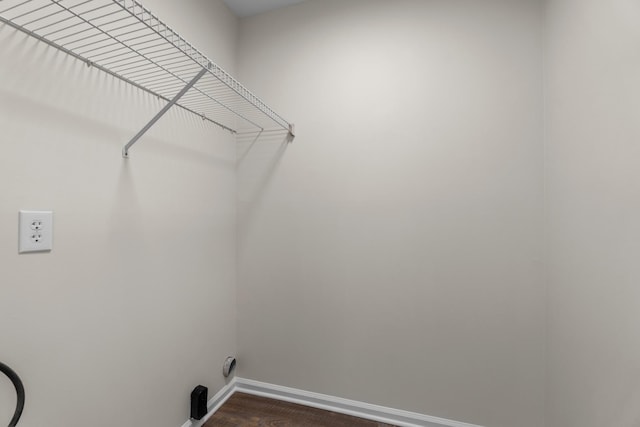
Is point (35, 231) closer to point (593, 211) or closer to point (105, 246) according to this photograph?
point (105, 246)

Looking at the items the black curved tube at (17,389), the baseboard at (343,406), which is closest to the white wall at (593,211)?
the baseboard at (343,406)

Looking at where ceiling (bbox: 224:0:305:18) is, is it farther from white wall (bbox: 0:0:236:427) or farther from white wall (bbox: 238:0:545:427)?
white wall (bbox: 0:0:236:427)

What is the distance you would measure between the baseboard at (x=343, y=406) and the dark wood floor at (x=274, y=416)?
1.1 inches

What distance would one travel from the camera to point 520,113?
4.35 feet

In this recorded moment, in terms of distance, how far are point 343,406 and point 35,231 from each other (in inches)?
60.3

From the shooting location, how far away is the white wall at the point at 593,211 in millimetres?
768

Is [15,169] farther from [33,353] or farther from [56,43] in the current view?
[33,353]

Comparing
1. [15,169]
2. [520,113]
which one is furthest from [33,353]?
Answer: [520,113]

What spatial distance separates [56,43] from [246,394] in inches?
71.1

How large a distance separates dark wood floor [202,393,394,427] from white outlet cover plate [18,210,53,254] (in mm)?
1156

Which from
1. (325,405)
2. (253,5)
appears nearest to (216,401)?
(325,405)

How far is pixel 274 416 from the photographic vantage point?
1.50 m

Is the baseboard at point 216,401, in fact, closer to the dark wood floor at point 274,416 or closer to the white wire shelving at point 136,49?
the dark wood floor at point 274,416

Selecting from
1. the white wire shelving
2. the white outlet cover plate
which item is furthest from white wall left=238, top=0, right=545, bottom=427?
the white outlet cover plate
